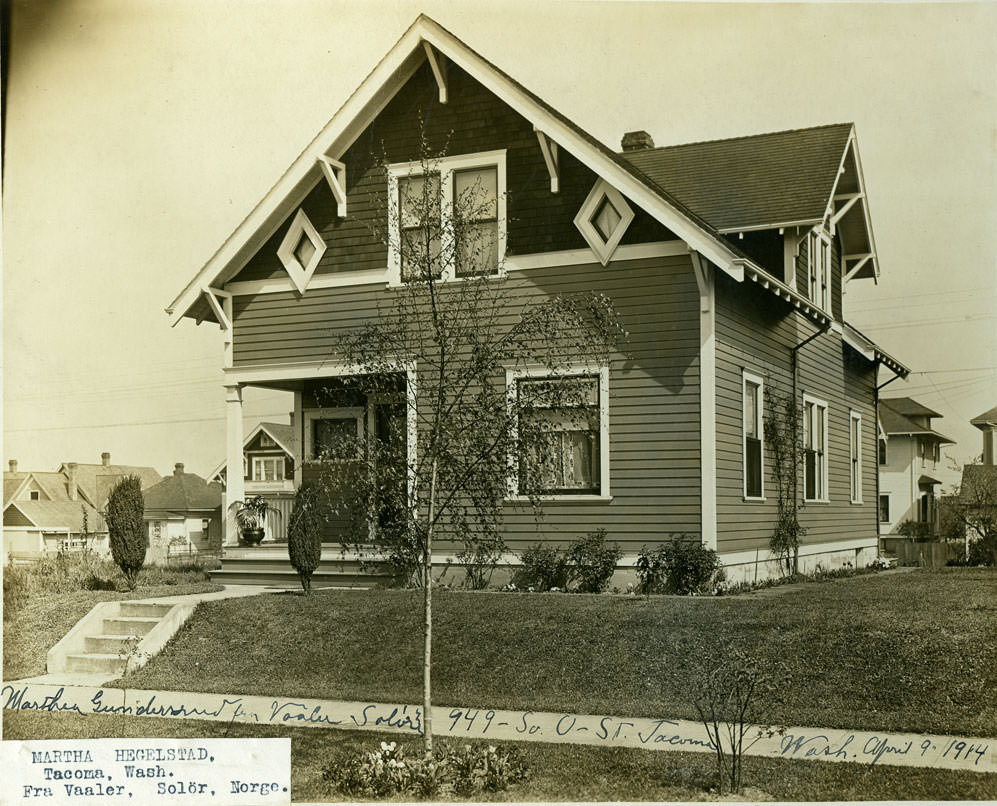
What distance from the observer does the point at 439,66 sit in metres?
14.3

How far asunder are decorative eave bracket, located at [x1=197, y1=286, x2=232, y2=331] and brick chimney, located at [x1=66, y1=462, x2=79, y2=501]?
3475 mm

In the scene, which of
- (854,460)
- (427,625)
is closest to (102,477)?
(427,625)

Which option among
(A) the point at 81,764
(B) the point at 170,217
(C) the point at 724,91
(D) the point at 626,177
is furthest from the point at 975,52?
(A) the point at 81,764

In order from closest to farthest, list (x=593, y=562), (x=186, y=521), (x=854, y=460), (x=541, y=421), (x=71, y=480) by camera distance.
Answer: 1. (x=541, y=421)
2. (x=71, y=480)
3. (x=593, y=562)
4. (x=854, y=460)
5. (x=186, y=521)

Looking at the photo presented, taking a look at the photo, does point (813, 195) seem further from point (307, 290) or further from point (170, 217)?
point (170, 217)

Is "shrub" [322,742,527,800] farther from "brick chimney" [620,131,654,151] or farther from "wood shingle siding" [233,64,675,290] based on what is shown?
"brick chimney" [620,131,654,151]

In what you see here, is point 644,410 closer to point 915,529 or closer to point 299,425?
point 299,425

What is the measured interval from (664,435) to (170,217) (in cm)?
688

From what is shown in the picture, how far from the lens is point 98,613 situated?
Result: 12.4 metres

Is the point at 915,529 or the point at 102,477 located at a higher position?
the point at 102,477

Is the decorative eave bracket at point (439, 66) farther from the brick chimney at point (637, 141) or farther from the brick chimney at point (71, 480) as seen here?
the brick chimney at point (71, 480)

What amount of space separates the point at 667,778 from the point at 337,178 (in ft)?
34.1

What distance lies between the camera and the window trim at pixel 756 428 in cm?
1502

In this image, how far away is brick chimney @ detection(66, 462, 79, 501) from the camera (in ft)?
40.0
